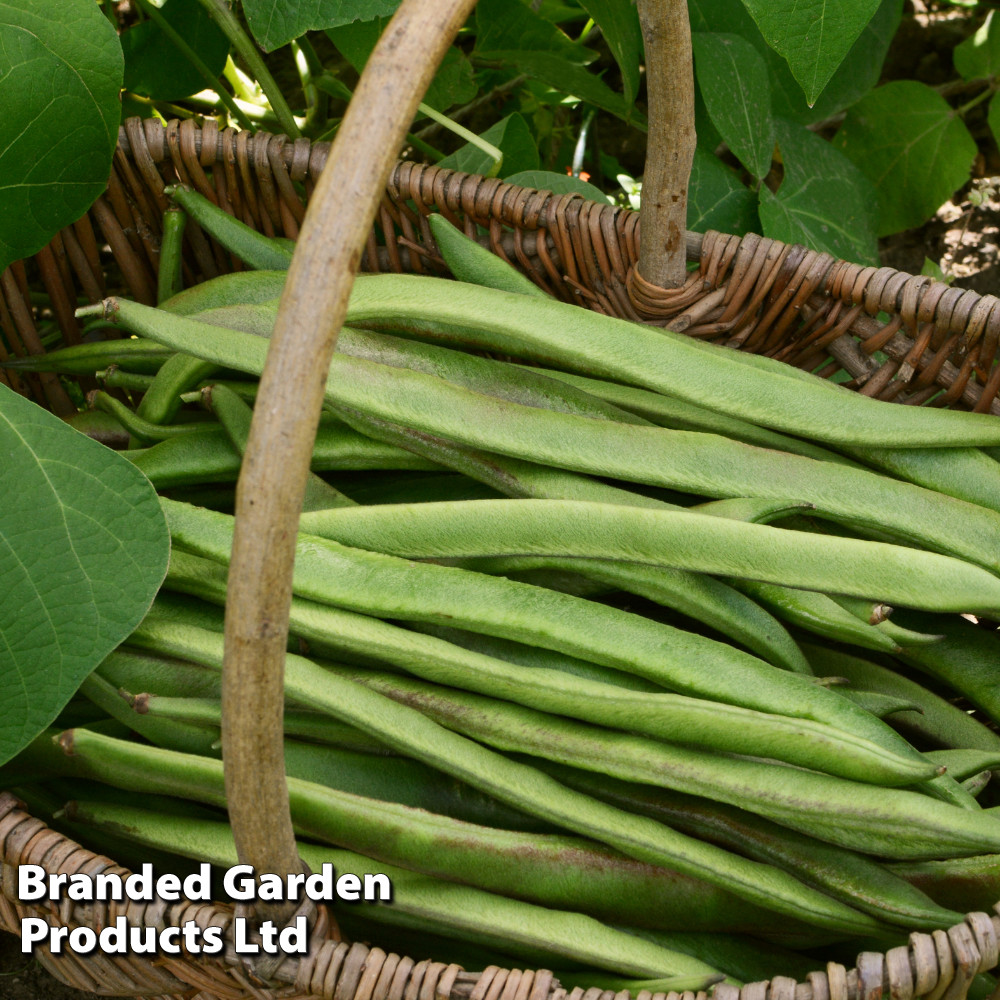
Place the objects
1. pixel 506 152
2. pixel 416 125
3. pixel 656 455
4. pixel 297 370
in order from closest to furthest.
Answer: pixel 297 370
pixel 656 455
pixel 506 152
pixel 416 125

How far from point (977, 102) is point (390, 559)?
1366 millimetres

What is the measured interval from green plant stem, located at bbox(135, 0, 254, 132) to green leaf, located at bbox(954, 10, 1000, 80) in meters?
1.18

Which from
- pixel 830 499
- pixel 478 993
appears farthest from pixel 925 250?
pixel 478 993

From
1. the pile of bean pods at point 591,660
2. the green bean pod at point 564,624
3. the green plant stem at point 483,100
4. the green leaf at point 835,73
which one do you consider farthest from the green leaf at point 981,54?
the green bean pod at point 564,624

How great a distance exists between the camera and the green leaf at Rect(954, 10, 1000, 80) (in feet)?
4.84

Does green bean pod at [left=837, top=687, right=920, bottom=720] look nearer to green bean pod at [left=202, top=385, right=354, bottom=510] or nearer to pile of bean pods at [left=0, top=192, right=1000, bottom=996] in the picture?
pile of bean pods at [left=0, top=192, right=1000, bottom=996]

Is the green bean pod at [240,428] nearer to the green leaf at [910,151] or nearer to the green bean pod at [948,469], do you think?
the green bean pod at [948,469]

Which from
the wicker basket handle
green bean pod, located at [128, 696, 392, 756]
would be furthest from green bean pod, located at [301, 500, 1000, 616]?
the wicker basket handle

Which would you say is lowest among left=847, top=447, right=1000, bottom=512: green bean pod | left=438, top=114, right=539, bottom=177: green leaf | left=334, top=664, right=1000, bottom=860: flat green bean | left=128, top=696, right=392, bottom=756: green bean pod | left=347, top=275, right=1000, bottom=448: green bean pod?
left=128, top=696, right=392, bottom=756: green bean pod

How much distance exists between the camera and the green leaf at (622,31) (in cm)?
113

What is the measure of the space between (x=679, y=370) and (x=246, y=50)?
2.23ft

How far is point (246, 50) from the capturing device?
42.8 inches

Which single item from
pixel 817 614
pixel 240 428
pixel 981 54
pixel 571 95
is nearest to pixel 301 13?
pixel 240 428

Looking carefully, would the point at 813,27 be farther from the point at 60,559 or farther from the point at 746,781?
the point at 60,559
